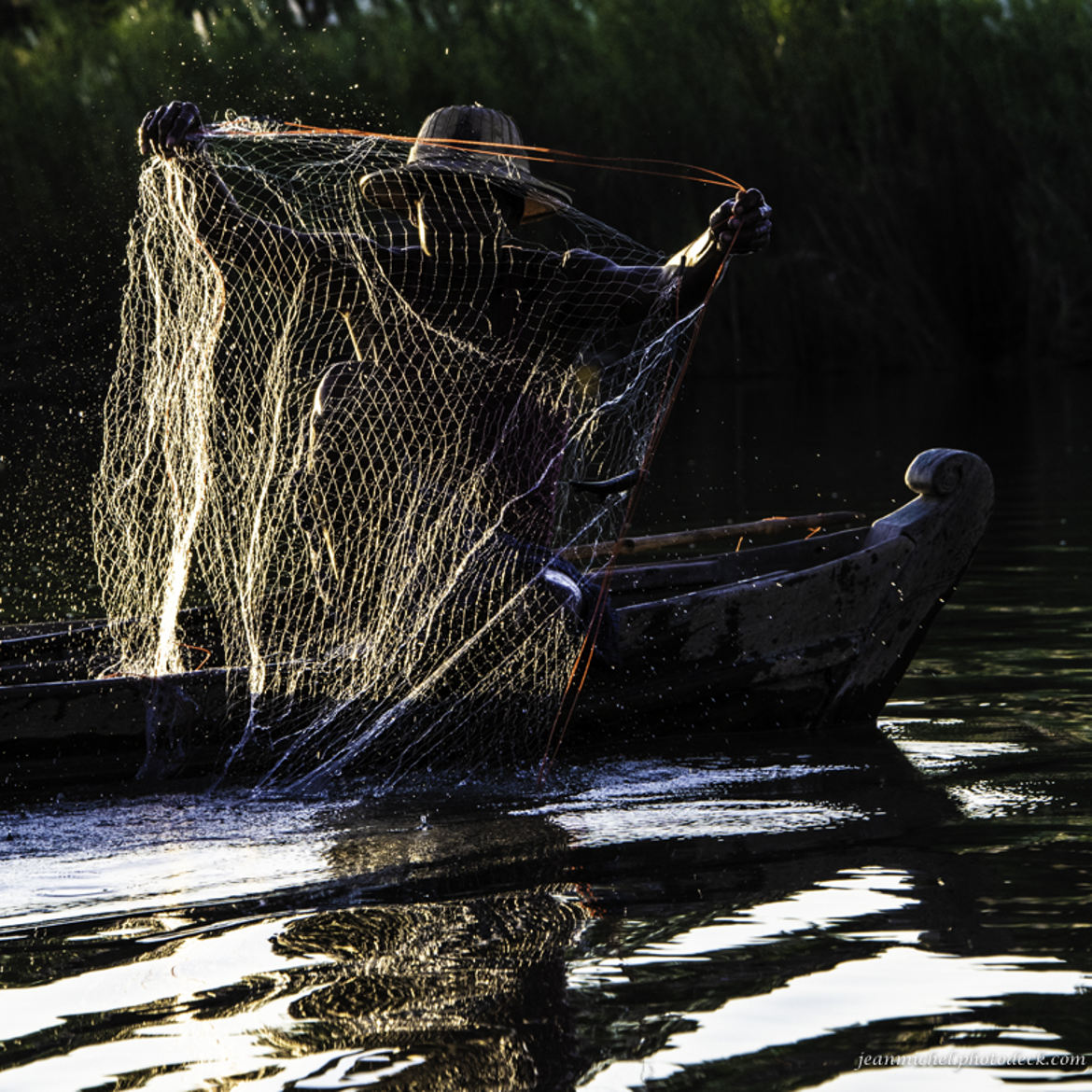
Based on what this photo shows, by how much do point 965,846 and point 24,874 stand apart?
87.1 inches

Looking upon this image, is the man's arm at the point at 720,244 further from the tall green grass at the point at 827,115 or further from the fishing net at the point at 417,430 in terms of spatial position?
the tall green grass at the point at 827,115

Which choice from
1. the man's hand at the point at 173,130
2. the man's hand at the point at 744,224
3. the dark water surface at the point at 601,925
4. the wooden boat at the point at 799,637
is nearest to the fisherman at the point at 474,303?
the man's hand at the point at 744,224

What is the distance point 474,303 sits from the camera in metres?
5.11

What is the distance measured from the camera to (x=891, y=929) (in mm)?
3430

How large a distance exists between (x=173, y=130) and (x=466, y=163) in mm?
894

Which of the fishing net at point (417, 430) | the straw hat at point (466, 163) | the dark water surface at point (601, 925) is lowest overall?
the dark water surface at point (601, 925)

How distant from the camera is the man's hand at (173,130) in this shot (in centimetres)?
466

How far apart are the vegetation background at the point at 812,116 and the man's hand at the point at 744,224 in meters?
18.6

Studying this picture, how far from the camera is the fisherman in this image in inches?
197

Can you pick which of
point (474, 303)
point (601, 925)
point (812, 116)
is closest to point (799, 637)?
point (474, 303)

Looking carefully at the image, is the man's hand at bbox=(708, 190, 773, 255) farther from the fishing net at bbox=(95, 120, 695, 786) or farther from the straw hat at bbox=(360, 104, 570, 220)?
Result: the straw hat at bbox=(360, 104, 570, 220)

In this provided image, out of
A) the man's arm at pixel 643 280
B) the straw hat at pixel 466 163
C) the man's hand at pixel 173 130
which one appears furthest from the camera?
the straw hat at pixel 466 163

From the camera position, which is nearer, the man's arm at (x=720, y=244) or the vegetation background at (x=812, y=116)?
the man's arm at (x=720, y=244)

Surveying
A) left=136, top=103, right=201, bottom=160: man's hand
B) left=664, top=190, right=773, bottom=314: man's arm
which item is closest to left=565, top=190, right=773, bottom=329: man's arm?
left=664, top=190, right=773, bottom=314: man's arm
